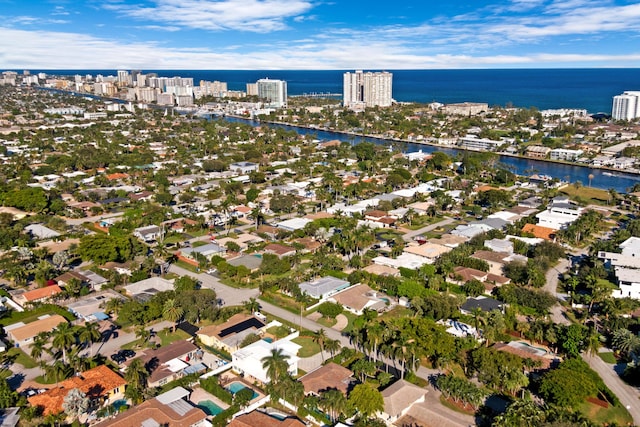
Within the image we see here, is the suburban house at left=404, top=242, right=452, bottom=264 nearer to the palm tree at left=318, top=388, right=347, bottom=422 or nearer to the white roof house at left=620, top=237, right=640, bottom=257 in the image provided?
the white roof house at left=620, top=237, right=640, bottom=257

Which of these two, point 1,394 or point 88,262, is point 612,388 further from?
point 88,262

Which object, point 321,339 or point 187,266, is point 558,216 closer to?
point 321,339

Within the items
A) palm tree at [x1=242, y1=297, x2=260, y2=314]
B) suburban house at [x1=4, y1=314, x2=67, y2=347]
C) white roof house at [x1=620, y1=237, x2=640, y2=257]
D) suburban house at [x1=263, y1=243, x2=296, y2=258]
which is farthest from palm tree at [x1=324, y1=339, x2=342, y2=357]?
white roof house at [x1=620, y1=237, x2=640, y2=257]

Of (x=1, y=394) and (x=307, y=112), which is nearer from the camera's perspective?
(x=1, y=394)

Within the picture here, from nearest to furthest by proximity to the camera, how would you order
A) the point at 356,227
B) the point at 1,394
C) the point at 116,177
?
1. the point at 1,394
2. the point at 356,227
3. the point at 116,177

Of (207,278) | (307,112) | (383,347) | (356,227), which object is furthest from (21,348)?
(307,112)

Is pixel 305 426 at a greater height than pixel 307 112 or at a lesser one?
lesser
